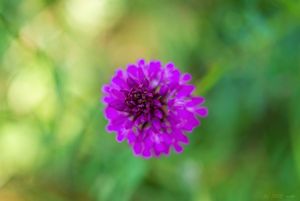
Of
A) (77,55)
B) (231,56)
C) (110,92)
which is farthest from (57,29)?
(110,92)

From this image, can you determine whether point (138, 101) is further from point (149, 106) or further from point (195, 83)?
point (195, 83)

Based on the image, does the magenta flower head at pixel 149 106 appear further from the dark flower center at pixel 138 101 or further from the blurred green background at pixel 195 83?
the blurred green background at pixel 195 83

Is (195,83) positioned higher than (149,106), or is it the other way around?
(195,83)

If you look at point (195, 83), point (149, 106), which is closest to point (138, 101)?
point (149, 106)

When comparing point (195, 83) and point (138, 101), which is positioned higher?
point (195, 83)

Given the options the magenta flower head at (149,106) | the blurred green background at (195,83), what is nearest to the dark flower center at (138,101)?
the magenta flower head at (149,106)

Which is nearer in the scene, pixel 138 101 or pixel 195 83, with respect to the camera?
pixel 138 101

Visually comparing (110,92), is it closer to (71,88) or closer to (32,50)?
(32,50)
